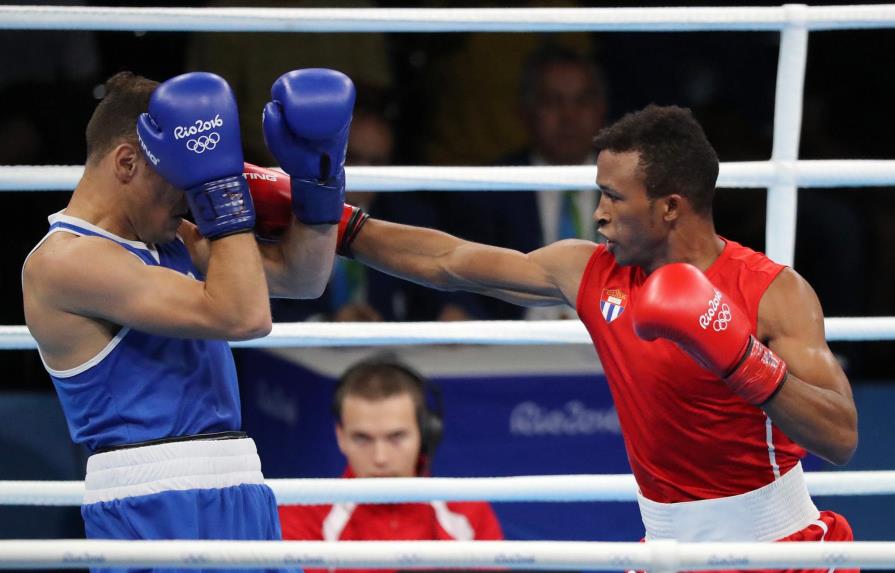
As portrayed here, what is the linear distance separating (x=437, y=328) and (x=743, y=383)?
73 centimetres

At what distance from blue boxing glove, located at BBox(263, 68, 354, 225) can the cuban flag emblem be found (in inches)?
21.7

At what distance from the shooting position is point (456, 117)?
5105 mm

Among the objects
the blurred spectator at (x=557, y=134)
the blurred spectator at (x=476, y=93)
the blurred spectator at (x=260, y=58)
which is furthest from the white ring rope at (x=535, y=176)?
the blurred spectator at (x=476, y=93)

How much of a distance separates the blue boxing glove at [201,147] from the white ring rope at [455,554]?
24.6 inches

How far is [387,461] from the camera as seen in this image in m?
3.36

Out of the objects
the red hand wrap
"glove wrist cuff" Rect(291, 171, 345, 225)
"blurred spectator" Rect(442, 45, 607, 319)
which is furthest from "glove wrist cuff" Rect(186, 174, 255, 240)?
"blurred spectator" Rect(442, 45, 607, 319)

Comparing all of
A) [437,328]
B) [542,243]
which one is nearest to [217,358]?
[437,328]

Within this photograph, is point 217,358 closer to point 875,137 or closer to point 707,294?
point 707,294

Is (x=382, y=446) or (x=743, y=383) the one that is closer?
(x=743, y=383)

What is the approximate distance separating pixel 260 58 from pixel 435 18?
2195 millimetres

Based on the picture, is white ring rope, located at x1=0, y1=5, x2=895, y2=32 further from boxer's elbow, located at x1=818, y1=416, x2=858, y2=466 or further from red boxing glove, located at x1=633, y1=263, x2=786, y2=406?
boxer's elbow, located at x1=818, y1=416, x2=858, y2=466

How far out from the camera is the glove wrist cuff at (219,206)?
7.09ft

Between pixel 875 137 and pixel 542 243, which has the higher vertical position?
pixel 875 137

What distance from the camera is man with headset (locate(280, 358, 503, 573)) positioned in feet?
11.1
